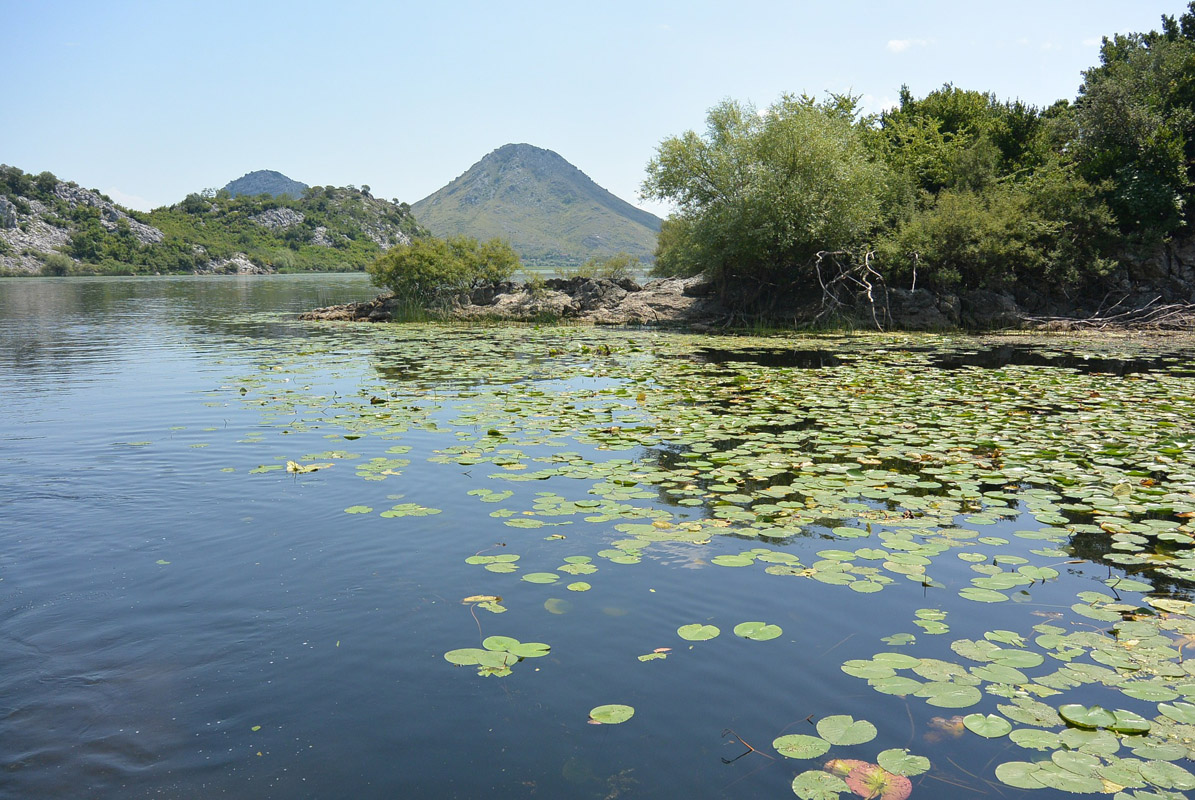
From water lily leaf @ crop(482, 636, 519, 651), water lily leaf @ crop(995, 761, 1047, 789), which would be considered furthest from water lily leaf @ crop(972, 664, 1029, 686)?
water lily leaf @ crop(482, 636, 519, 651)

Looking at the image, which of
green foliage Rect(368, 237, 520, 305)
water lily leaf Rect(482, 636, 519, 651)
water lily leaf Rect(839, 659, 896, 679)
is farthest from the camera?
green foliage Rect(368, 237, 520, 305)

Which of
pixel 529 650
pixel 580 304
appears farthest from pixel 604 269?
pixel 529 650

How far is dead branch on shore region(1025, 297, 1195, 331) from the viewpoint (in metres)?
22.2

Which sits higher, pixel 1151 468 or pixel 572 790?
pixel 1151 468

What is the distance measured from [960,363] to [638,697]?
1412 centimetres

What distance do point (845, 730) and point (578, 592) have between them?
1810mm

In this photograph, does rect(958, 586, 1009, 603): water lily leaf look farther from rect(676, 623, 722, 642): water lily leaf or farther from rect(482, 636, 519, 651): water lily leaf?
rect(482, 636, 519, 651): water lily leaf

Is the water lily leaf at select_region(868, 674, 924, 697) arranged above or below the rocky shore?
below

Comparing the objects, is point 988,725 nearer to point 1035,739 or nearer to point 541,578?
point 1035,739

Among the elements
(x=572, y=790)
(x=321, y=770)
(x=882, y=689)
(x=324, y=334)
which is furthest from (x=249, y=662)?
(x=324, y=334)

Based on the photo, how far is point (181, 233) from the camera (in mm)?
131625

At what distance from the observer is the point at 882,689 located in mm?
3309

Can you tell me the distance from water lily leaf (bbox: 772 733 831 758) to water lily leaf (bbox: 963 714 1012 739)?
0.61m

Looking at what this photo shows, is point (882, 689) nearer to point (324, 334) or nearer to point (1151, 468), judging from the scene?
point (1151, 468)
